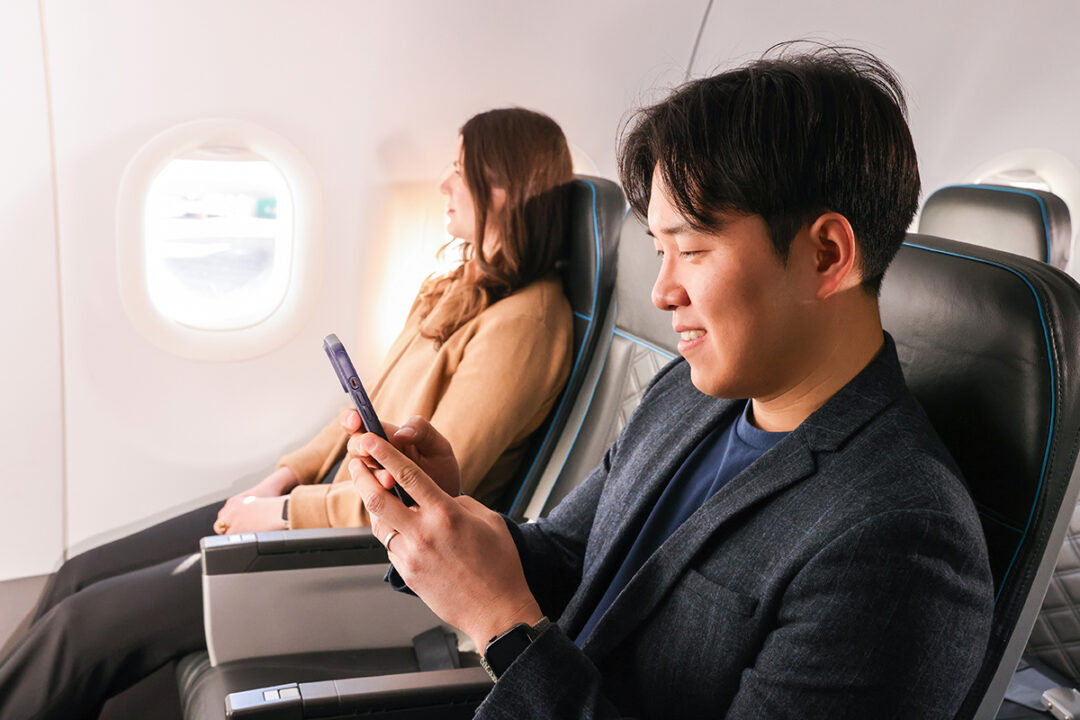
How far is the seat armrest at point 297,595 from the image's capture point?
154 cm

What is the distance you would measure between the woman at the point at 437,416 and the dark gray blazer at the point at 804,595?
0.79 metres

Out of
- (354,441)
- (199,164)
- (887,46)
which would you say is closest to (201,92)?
(199,164)

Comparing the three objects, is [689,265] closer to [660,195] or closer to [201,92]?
[660,195]

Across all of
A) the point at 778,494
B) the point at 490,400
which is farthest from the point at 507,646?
the point at 490,400

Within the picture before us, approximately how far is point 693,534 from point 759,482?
0.10 m

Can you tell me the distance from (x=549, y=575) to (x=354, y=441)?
40 centimetres

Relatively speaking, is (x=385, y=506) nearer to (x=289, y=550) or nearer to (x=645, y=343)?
(x=289, y=550)

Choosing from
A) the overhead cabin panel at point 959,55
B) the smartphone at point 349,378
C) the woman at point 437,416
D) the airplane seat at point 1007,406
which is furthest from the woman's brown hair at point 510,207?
the overhead cabin panel at point 959,55

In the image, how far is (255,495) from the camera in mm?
2201

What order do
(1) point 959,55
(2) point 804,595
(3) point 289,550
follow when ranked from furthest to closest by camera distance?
1. (1) point 959,55
2. (3) point 289,550
3. (2) point 804,595

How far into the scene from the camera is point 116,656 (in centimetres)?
162

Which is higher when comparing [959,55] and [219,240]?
[959,55]

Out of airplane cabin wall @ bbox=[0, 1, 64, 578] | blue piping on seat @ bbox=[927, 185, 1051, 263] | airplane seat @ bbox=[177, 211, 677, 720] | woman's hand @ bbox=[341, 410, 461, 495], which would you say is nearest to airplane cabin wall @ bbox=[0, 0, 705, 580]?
airplane cabin wall @ bbox=[0, 1, 64, 578]

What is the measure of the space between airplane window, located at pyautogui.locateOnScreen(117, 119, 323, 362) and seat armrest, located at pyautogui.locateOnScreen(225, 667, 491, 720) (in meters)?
1.71
